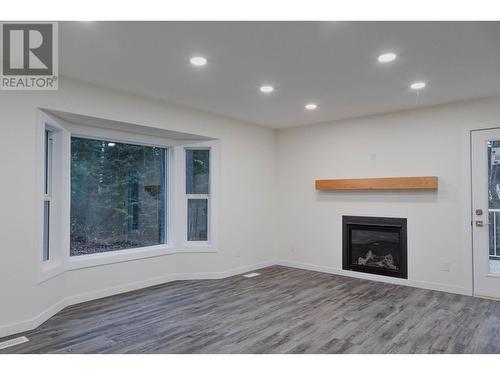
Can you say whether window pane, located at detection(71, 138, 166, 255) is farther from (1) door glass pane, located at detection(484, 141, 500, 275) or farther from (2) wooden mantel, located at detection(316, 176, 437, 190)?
(1) door glass pane, located at detection(484, 141, 500, 275)

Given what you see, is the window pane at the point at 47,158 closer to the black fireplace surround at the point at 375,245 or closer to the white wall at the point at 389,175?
the white wall at the point at 389,175

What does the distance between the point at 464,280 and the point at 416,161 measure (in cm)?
166

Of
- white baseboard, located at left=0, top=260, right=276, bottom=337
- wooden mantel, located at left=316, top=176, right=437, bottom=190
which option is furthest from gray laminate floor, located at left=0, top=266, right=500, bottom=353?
wooden mantel, located at left=316, top=176, right=437, bottom=190

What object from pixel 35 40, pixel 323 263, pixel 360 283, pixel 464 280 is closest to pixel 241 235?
pixel 323 263

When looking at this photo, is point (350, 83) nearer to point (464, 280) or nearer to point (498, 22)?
point (498, 22)

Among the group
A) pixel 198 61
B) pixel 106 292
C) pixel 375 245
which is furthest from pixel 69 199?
pixel 375 245

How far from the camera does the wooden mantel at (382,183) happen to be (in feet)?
14.8

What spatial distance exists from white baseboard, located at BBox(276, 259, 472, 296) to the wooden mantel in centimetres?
130

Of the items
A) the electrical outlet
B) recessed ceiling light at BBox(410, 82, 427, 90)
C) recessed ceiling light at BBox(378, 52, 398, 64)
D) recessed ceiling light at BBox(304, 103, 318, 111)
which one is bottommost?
the electrical outlet

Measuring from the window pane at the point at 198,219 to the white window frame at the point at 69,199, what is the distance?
3.2 inches

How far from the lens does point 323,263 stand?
563cm

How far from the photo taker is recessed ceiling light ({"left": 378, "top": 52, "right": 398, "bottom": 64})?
9.60 feet

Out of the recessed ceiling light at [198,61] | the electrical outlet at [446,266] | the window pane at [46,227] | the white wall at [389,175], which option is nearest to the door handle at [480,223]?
the white wall at [389,175]
